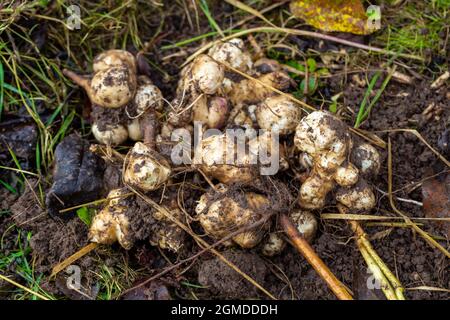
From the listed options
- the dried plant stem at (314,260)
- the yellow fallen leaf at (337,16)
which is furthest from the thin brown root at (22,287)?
the yellow fallen leaf at (337,16)

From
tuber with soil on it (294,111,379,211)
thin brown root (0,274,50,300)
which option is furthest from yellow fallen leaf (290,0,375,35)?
thin brown root (0,274,50,300)

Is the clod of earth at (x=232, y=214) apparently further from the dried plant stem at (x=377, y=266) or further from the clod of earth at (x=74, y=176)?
the clod of earth at (x=74, y=176)

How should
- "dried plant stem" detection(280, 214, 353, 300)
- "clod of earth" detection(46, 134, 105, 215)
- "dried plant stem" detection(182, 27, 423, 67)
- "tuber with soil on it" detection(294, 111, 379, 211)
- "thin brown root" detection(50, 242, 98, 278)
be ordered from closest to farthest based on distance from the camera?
"dried plant stem" detection(280, 214, 353, 300), "tuber with soil on it" detection(294, 111, 379, 211), "thin brown root" detection(50, 242, 98, 278), "clod of earth" detection(46, 134, 105, 215), "dried plant stem" detection(182, 27, 423, 67)

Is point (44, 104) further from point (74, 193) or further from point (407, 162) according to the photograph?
point (407, 162)

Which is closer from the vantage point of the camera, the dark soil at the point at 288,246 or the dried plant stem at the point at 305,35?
the dark soil at the point at 288,246

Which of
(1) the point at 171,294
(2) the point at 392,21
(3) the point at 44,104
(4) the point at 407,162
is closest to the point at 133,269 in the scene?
(1) the point at 171,294

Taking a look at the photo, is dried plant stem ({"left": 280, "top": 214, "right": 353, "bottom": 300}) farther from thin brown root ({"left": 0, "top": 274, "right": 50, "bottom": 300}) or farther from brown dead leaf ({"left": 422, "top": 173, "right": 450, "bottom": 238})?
thin brown root ({"left": 0, "top": 274, "right": 50, "bottom": 300})
